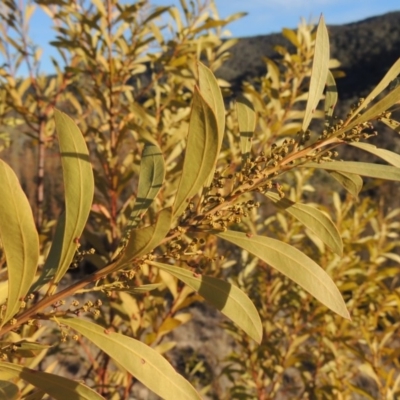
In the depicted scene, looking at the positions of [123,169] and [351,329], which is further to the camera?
[351,329]

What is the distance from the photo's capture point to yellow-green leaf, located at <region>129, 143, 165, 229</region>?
50 cm

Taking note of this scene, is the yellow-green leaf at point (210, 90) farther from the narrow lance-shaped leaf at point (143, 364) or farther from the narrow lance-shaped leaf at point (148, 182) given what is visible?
the narrow lance-shaped leaf at point (143, 364)

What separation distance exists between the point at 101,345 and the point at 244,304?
0.48 feet

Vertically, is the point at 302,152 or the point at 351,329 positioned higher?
the point at 302,152

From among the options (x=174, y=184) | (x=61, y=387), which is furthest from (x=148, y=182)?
(x=174, y=184)

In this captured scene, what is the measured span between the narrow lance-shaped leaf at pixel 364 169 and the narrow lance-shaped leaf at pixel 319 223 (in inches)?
1.9

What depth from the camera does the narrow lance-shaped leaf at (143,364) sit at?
1.38 feet

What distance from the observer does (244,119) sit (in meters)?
0.57

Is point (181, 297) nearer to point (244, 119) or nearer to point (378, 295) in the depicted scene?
point (244, 119)

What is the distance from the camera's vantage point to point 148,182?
51 centimetres

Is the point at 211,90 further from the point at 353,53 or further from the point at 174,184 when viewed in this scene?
the point at 353,53

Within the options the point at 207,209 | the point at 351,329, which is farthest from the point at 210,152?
the point at 351,329

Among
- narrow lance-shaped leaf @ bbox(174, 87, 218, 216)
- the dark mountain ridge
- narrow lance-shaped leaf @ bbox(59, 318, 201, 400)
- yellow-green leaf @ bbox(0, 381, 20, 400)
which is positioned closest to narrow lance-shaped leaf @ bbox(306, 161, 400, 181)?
narrow lance-shaped leaf @ bbox(174, 87, 218, 216)

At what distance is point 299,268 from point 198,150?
15cm
